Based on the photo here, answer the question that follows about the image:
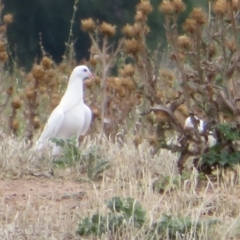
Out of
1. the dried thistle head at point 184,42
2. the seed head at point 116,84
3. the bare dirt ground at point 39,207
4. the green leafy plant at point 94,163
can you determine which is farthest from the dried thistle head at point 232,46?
the seed head at point 116,84

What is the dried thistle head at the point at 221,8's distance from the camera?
5.43m

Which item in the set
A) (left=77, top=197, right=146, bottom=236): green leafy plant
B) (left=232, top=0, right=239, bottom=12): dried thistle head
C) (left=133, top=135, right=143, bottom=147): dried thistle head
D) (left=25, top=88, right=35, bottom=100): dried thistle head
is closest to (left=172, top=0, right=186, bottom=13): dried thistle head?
(left=232, top=0, right=239, bottom=12): dried thistle head

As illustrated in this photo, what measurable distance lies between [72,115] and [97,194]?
3.82 m

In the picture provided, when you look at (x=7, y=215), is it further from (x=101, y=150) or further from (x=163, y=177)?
(x=101, y=150)

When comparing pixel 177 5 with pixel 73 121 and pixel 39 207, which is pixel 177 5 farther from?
pixel 73 121

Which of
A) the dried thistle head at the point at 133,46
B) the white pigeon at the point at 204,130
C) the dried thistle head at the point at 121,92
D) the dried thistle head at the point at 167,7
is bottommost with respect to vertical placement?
the white pigeon at the point at 204,130

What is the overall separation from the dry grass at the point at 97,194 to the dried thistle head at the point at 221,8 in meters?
0.91

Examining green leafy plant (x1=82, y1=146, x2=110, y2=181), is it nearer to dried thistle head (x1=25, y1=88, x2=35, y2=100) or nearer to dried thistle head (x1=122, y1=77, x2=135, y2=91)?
dried thistle head (x1=122, y1=77, x2=135, y2=91)

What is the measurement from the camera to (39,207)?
4.91 m

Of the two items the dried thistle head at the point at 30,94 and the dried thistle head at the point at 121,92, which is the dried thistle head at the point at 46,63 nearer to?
the dried thistle head at the point at 30,94

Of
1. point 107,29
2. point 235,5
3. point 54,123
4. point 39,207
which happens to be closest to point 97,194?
point 39,207

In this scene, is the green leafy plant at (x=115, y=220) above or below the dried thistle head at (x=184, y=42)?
below

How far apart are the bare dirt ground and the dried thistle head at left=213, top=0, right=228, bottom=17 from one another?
124cm

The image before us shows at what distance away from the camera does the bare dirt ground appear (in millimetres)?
4484
